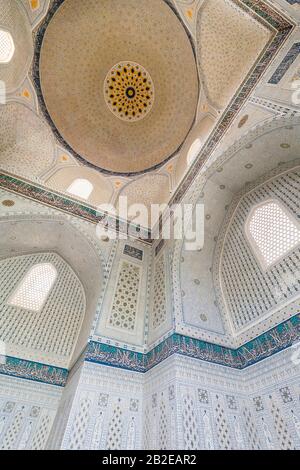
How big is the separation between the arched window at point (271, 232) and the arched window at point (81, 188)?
4.13 meters

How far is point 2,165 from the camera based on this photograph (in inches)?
228

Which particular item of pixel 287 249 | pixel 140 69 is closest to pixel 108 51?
pixel 140 69

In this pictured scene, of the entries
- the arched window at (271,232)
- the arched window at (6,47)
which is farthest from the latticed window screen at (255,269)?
the arched window at (6,47)

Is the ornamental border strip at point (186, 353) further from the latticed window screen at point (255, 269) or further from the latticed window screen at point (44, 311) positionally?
the latticed window screen at point (44, 311)

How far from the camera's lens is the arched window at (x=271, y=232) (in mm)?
4328

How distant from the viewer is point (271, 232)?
15.4 ft

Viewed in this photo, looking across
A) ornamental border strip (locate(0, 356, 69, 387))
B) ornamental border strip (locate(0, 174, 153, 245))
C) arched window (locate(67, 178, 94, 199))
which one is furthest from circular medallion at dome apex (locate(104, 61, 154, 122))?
ornamental border strip (locate(0, 356, 69, 387))

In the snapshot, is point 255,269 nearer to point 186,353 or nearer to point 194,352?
point 194,352

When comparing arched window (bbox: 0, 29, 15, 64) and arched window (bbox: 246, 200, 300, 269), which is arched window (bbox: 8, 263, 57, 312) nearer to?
arched window (bbox: 0, 29, 15, 64)

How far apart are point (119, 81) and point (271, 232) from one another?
5751mm

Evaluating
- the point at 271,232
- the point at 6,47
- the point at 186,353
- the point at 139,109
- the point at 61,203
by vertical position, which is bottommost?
the point at 186,353

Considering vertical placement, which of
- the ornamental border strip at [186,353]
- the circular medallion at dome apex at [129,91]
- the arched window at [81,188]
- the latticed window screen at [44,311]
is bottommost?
the ornamental border strip at [186,353]

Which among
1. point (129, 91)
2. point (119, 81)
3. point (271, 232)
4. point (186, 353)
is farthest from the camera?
point (129, 91)

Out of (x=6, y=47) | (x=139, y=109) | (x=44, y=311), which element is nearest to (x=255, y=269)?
(x=44, y=311)
